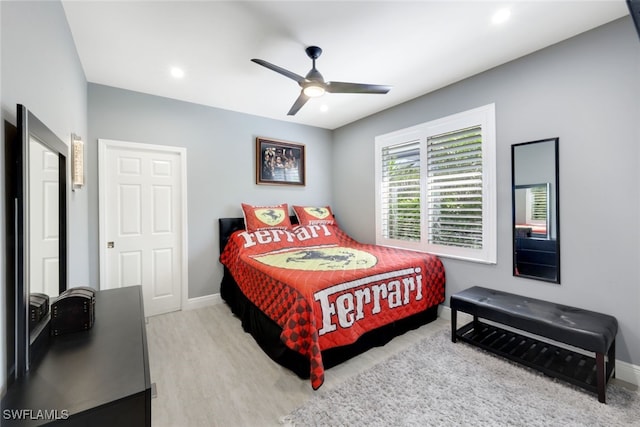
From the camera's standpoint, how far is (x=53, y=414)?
0.72 metres

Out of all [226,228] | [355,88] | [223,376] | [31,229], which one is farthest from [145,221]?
[355,88]

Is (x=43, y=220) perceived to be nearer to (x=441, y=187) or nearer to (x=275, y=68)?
(x=275, y=68)

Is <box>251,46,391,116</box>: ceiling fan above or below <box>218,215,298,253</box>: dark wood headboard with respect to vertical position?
above

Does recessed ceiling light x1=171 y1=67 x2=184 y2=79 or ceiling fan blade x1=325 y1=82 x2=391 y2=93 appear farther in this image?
recessed ceiling light x1=171 y1=67 x2=184 y2=79

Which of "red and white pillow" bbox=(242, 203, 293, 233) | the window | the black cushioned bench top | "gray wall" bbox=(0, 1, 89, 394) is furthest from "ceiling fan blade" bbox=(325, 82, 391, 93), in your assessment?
the black cushioned bench top

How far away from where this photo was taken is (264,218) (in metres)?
3.54

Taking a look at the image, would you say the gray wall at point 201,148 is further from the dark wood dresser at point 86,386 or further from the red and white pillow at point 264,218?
the dark wood dresser at point 86,386

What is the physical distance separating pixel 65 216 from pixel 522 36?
341 centimetres

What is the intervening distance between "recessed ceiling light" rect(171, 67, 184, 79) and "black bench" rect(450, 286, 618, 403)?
133 inches

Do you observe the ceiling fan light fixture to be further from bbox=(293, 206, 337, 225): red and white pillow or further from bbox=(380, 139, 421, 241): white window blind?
bbox=(293, 206, 337, 225): red and white pillow

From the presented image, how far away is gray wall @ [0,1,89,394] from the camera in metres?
0.90

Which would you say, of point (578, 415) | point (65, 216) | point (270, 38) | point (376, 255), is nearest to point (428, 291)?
point (376, 255)

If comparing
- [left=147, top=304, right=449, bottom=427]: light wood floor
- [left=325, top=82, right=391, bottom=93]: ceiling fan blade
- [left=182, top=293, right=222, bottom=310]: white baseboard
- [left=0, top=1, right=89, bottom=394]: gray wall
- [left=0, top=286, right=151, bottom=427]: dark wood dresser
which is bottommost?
[left=147, top=304, right=449, bottom=427]: light wood floor

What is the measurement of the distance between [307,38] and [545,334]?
112 inches
